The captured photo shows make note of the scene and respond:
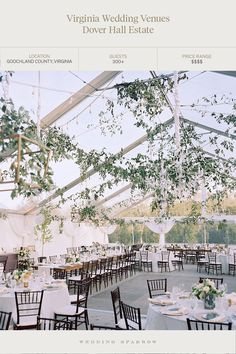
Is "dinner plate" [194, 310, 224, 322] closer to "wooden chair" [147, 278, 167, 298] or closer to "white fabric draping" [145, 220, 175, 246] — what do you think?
"wooden chair" [147, 278, 167, 298]

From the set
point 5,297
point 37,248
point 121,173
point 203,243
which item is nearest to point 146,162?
point 121,173

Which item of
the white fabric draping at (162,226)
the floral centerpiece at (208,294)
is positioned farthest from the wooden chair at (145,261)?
the floral centerpiece at (208,294)

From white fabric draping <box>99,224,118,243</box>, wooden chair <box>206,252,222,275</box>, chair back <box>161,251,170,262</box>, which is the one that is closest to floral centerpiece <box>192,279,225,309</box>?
wooden chair <box>206,252,222,275</box>

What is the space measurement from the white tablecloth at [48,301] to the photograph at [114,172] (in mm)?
13

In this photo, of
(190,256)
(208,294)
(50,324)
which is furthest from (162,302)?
(190,256)

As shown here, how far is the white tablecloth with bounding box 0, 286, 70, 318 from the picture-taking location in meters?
3.90

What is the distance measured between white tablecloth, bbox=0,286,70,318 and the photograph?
0.04ft

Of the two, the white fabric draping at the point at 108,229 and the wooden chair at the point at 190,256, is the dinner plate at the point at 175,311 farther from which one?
the white fabric draping at the point at 108,229

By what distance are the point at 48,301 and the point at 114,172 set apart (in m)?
2.56

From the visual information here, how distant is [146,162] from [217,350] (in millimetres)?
3891

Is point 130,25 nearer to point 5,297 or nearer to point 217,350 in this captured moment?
point 217,350

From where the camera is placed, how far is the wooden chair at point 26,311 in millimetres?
3648

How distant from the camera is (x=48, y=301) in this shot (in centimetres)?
417

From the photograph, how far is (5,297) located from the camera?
→ 12.9 feet
